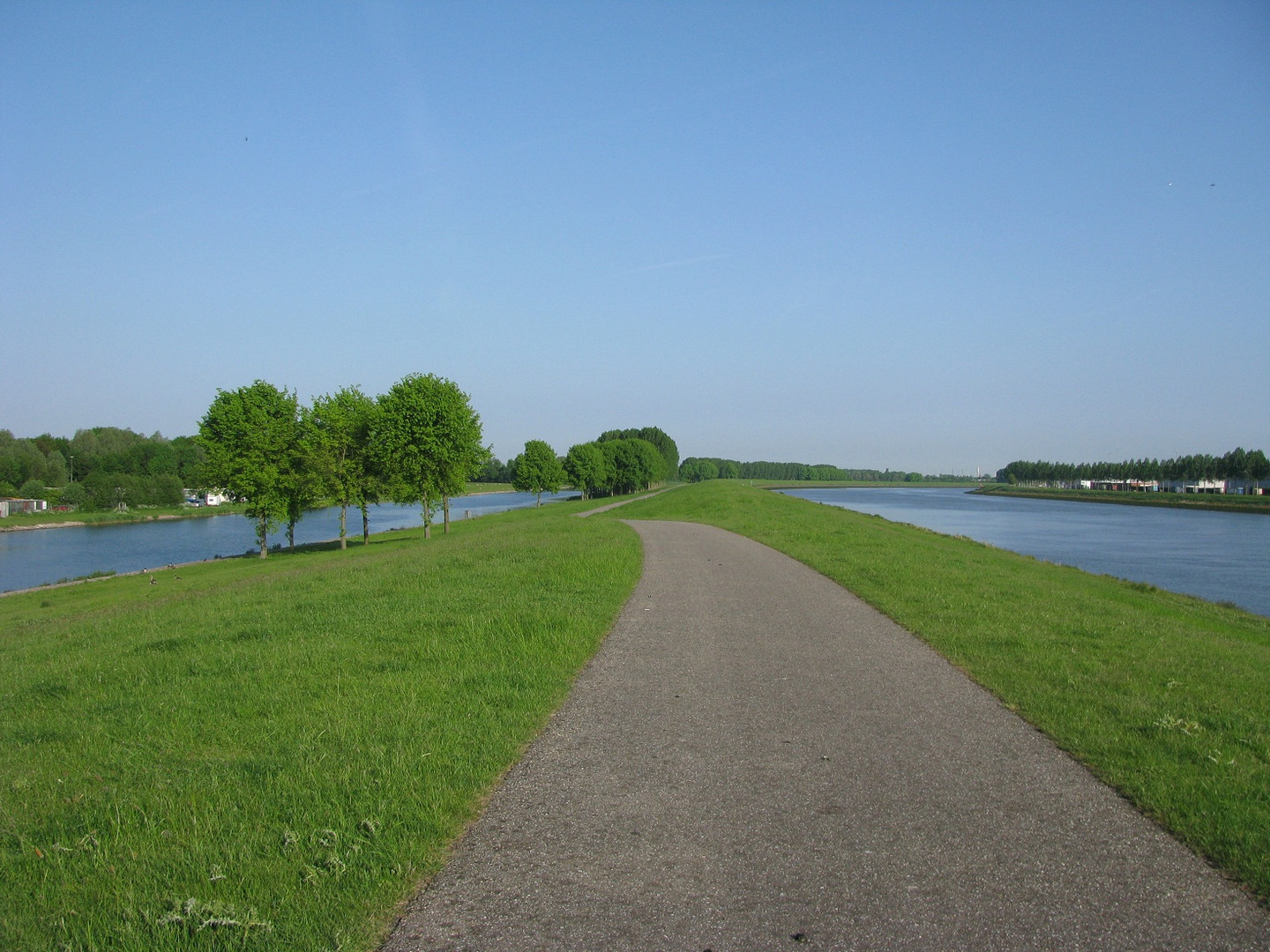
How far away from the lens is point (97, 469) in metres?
112

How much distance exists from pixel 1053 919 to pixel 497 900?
2811 millimetres

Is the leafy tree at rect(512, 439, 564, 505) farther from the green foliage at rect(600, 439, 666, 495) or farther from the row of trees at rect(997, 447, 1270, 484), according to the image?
the row of trees at rect(997, 447, 1270, 484)

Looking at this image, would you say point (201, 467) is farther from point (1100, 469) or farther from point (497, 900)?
point (1100, 469)

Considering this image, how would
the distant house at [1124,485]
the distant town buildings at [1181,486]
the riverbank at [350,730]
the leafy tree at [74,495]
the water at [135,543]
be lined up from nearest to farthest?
the riverbank at [350,730]
the water at [135,543]
the leafy tree at [74,495]
the distant town buildings at [1181,486]
the distant house at [1124,485]

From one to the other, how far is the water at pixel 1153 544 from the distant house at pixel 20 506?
4078 inches

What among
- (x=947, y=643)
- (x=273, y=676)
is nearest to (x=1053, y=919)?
(x=947, y=643)

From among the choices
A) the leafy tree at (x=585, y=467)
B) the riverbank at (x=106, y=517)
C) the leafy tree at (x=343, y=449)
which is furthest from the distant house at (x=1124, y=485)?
the riverbank at (x=106, y=517)

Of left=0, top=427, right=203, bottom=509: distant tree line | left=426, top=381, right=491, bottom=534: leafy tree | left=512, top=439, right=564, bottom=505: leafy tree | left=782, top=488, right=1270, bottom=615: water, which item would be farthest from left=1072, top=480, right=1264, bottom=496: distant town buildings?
left=0, top=427, right=203, bottom=509: distant tree line

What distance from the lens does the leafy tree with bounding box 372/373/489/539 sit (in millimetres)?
40781

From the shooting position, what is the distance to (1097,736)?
6.03m

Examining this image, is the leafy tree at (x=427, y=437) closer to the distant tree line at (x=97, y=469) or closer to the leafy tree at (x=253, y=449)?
the leafy tree at (x=253, y=449)

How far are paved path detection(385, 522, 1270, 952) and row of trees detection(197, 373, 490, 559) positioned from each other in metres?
35.8

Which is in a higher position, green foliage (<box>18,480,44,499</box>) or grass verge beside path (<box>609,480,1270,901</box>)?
green foliage (<box>18,480,44,499</box>)

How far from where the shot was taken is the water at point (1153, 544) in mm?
28266
